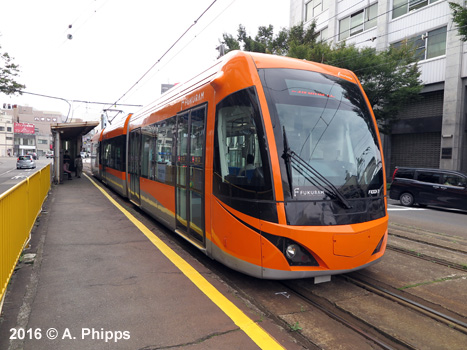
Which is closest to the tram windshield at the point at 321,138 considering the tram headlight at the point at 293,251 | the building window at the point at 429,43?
the tram headlight at the point at 293,251

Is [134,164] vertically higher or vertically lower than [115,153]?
lower

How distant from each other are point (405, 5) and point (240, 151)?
22.2 m

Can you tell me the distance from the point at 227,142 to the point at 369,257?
2.33 metres

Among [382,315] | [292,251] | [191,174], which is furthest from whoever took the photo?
[191,174]

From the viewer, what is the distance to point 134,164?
33.1 ft

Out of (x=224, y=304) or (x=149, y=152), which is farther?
(x=149, y=152)

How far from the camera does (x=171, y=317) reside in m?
3.59

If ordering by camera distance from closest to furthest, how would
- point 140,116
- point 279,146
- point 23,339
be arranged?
point 23,339 < point 279,146 < point 140,116

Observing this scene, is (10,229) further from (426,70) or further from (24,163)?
(24,163)

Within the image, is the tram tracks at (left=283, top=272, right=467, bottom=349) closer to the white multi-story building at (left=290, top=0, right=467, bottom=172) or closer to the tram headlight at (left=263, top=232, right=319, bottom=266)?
the tram headlight at (left=263, top=232, right=319, bottom=266)

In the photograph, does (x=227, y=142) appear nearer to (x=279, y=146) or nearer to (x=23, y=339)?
(x=279, y=146)

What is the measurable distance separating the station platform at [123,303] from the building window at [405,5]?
21.4 metres

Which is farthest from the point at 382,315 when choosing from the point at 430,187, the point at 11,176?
the point at 11,176

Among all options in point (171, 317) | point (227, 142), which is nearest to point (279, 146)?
point (227, 142)
